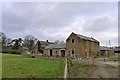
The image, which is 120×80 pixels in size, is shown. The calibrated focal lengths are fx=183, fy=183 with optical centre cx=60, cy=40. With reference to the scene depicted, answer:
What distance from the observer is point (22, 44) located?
93.9m

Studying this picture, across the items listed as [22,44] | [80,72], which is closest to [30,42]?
[22,44]

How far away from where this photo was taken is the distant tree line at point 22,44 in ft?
269

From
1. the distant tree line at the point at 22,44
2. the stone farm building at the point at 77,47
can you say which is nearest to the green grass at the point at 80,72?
the stone farm building at the point at 77,47

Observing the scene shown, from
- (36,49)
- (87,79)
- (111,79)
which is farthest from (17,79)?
(36,49)

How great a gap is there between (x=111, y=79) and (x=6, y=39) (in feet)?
286

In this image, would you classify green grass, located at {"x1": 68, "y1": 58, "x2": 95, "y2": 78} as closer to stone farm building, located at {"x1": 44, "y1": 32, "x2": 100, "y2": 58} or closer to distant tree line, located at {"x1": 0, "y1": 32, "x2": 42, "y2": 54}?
stone farm building, located at {"x1": 44, "y1": 32, "x2": 100, "y2": 58}

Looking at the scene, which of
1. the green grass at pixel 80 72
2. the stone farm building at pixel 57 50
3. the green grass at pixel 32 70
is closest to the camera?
the green grass at pixel 32 70

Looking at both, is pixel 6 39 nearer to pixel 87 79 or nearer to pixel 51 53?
pixel 51 53

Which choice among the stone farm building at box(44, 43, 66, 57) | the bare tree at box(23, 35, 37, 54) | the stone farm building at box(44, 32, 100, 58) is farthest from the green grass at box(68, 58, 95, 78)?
the bare tree at box(23, 35, 37, 54)

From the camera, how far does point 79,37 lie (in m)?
50.7

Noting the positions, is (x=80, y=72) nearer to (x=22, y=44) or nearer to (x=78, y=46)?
(x=78, y=46)

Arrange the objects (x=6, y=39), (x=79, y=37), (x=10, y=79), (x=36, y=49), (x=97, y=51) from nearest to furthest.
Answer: (x=10, y=79), (x=79, y=37), (x=97, y=51), (x=36, y=49), (x=6, y=39)

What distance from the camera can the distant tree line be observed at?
81.8 m

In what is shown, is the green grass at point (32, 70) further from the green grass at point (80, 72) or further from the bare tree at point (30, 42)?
the bare tree at point (30, 42)
